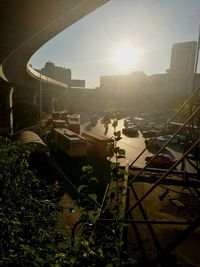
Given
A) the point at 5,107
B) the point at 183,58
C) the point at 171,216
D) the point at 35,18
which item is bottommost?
the point at 171,216

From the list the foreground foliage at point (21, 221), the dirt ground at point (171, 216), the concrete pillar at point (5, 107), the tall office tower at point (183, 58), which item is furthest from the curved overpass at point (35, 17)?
the tall office tower at point (183, 58)

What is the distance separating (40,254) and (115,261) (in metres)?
1.97

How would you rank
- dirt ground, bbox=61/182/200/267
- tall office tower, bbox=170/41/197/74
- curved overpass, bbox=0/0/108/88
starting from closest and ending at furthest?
dirt ground, bbox=61/182/200/267
curved overpass, bbox=0/0/108/88
tall office tower, bbox=170/41/197/74

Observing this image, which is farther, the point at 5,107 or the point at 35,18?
the point at 5,107

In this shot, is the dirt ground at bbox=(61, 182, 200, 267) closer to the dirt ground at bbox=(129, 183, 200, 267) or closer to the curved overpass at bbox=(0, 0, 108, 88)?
the dirt ground at bbox=(129, 183, 200, 267)

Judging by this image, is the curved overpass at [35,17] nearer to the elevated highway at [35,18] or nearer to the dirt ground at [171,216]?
the elevated highway at [35,18]

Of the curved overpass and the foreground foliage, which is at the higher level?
the curved overpass

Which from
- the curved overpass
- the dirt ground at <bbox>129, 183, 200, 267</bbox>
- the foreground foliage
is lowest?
the dirt ground at <bbox>129, 183, 200, 267</bbox>

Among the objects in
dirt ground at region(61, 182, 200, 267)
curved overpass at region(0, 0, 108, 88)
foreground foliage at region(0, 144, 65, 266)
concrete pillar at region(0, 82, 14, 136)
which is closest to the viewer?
foreground foliage at region(0, 144, 65, 266)

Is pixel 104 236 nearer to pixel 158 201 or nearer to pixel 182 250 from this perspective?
pixel 182 250

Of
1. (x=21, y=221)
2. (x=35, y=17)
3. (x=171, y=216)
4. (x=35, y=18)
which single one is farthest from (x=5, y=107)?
(x=171, y=216)

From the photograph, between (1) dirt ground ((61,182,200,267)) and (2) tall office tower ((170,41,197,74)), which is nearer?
(1) dirt ground ((61,182,200,267))

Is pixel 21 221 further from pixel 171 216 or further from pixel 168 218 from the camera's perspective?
pixel 171 216

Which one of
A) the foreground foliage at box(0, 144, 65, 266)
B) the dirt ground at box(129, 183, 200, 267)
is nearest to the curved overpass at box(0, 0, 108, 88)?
the foreground foliage at box(0, 144, 65, 266)
